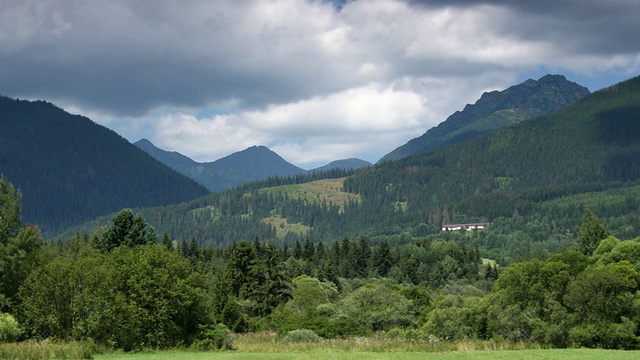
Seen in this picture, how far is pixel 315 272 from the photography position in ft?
476

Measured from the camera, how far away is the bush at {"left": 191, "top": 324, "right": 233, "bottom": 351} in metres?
60.2

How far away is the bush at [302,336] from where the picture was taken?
6512 centimetres

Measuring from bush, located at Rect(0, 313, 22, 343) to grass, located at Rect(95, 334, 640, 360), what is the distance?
908 centimetres

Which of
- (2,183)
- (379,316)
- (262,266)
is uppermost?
(2,183)

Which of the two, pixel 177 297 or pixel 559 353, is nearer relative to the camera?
pixel 559 353

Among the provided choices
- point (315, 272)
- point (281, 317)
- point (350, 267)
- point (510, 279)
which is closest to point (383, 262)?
point (350, 267)

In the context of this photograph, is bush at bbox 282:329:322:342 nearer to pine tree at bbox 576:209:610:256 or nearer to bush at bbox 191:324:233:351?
bush at bbox 191:324:233:351

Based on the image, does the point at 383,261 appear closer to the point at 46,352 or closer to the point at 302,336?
the point at 302,336

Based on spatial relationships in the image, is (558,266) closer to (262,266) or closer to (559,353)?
(559,353)

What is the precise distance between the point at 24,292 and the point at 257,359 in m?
28.5

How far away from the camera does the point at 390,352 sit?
1960 inches

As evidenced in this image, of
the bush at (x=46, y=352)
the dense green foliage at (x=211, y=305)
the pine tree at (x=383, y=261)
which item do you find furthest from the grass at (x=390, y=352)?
the pine tree at (x=383, y=261)

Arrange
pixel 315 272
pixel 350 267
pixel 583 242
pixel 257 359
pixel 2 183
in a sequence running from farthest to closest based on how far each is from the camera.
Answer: pixel 350 267
pixel 315 272
pixel 583 242
pixel 2 183
pixel 257 359

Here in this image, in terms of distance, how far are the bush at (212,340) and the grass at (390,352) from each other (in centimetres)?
132
